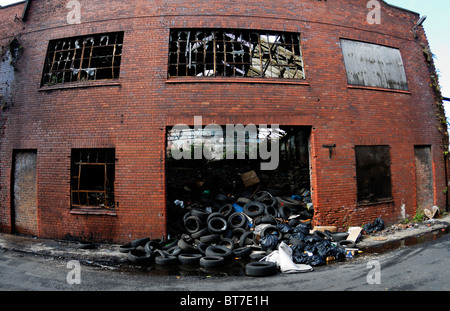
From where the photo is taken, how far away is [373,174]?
7.18 m

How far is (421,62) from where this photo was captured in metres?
8.63

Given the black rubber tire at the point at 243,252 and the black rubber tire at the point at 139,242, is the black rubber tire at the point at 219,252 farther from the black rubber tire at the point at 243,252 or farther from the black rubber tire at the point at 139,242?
the black rubber tire at the point at 139,242

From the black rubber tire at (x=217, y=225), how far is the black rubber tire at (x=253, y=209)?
834mm

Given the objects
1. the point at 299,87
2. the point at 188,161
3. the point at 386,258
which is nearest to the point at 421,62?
the point at 299,87

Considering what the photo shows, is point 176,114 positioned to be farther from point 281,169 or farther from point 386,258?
point 386,258

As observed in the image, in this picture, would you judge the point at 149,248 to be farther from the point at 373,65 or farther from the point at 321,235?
the point at 373,65

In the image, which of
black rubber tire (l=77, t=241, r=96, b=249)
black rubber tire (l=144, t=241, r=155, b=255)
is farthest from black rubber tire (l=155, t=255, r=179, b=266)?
black rubber tire (l=77, t=241, r=96, b=249)

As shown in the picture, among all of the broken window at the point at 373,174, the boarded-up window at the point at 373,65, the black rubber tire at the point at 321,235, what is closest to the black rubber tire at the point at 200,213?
the black rubber tire at the point at 321,235

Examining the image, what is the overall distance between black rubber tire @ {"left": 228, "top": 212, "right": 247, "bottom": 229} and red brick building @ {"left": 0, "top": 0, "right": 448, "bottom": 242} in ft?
6.27

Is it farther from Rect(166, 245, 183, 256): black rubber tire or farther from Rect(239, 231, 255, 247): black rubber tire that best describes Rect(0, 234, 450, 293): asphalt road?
Rect(239, 231, 255, 247): black rubber tire

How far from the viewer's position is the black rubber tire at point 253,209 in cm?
650

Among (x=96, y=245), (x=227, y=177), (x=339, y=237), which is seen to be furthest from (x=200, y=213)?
A: (x=339, y=237)

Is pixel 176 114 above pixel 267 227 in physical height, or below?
above
